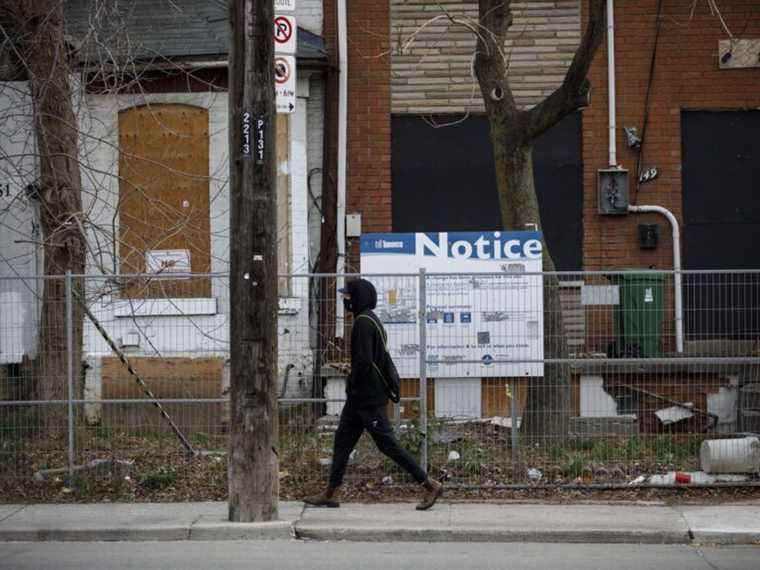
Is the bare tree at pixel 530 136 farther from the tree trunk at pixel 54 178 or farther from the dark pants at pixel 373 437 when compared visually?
the tree trunk at pixel 54 178

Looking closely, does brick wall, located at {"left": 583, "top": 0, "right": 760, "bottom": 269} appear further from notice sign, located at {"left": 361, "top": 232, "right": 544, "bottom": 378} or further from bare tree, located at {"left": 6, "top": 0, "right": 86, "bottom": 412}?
bare tree, located at {"left": 6, "top": 0, "right": 86, "bottom": 412}

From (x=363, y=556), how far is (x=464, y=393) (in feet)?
8.50

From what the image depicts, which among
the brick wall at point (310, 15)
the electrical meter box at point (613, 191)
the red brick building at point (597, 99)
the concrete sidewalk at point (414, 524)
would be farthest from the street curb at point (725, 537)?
the brick wall at point (310, 15)

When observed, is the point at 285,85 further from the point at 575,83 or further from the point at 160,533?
the point at 160,533

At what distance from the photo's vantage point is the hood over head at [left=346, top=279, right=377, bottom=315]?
9461 mm

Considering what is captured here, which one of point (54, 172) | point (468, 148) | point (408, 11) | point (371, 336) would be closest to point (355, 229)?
point (468, 148)

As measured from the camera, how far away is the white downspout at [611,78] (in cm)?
1466

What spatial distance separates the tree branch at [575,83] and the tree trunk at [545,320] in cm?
34

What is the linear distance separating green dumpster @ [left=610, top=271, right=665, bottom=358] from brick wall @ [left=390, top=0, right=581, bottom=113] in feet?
14.6

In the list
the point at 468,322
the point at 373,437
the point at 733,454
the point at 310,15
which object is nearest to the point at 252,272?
the point at 373,437

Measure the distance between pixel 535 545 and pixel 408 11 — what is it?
8.46 metres

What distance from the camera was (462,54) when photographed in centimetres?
1481

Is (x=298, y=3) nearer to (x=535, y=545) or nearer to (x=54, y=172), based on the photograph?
(x=54, y=172)

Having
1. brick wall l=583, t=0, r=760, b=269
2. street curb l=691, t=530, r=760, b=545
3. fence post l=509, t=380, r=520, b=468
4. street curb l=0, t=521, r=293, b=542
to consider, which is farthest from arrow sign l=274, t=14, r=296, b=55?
street curb l=691, t=530, r=760, b=545
